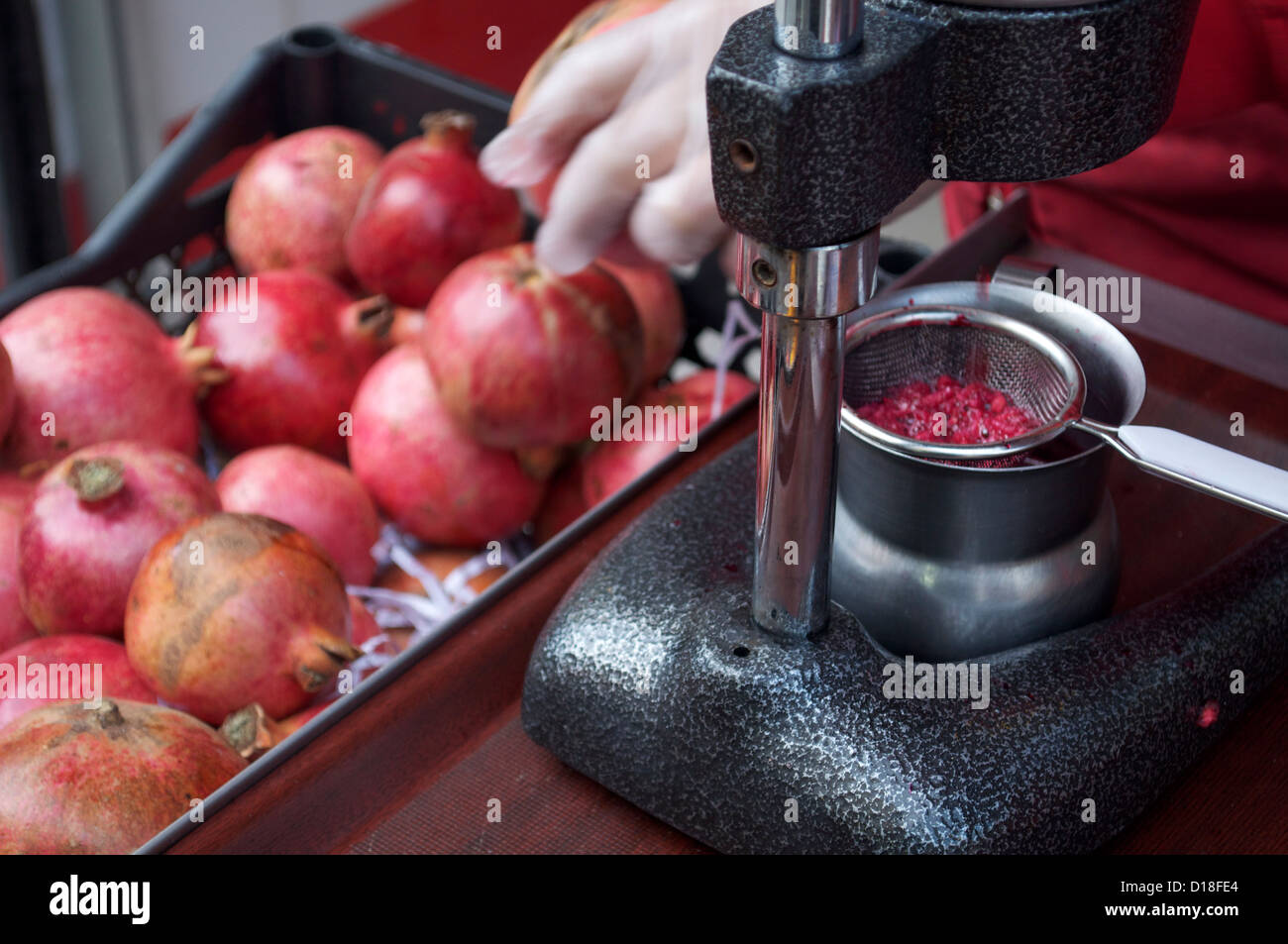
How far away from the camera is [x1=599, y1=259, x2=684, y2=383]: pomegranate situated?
0.95 meters

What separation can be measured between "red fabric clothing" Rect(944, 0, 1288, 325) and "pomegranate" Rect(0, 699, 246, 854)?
0.67 meters

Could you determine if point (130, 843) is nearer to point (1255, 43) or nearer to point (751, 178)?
point (751, 178)

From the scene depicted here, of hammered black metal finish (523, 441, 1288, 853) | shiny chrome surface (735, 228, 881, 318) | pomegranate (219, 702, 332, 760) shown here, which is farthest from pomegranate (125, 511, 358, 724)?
shiny chrome surface (735, 228, 881, 318)

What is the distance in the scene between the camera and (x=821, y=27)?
387mm

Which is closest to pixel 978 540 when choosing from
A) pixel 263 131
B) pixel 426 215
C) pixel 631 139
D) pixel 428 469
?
pixel 631 139

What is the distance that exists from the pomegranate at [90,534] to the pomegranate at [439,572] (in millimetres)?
175

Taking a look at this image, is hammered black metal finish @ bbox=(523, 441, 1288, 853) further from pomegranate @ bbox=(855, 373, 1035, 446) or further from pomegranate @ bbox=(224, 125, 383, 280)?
pomegranate @ bbox=(224, 125, 383, 280)

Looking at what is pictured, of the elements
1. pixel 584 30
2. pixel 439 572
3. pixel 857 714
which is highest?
pixel 584 30


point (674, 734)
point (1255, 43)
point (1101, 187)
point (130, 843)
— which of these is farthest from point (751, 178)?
point (1101, 187)

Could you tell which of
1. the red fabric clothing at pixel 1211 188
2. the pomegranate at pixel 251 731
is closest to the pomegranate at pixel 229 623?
the pomegranate at pixel 251 731

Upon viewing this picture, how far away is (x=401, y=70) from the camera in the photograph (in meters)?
1.10

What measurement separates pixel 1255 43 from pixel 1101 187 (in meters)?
0.20

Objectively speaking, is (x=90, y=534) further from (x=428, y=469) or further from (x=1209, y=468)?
(x=1209, y=468)

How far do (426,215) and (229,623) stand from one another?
38 centimetres
